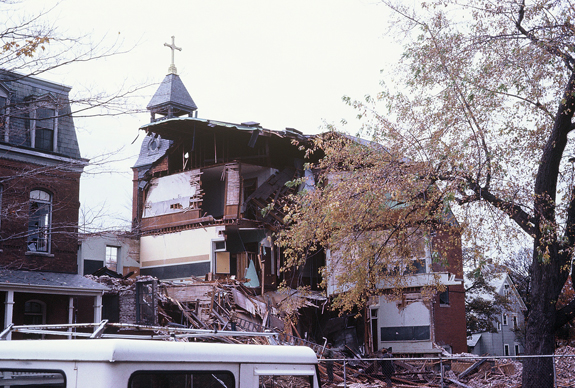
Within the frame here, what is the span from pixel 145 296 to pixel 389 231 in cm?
1210

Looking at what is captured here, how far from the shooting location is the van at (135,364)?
13.0 feet

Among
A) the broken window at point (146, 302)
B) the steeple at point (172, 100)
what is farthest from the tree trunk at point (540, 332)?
the steeple at point (172, 100)

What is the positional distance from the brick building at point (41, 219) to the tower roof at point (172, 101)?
52.0 ft

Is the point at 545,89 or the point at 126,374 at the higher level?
the point at 545,89

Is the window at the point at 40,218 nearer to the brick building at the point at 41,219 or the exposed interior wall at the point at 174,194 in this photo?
the brick building at the point at 41,219

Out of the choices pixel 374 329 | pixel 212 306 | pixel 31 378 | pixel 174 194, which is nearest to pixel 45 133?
pixel 212 306

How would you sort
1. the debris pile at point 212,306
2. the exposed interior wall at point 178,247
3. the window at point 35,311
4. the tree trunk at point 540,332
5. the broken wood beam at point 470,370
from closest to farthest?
the tree trunk at point 540,332 → the broken wood beam at point 470,370 → the window at point 35,311 → the debris pile at point 212,306 → the exposed interior wall at point 178,247

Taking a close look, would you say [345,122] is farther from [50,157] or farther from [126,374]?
[126,374]

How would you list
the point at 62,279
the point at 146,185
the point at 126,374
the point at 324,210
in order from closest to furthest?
the point at 126,374
the point at 324,210
the point at 62,279
the point at 146,185

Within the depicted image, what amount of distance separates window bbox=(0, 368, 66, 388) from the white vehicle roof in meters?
0.11

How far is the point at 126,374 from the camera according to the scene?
4.00m

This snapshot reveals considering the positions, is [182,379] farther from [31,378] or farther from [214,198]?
[214,198]

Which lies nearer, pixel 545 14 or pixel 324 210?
pixel 545 14

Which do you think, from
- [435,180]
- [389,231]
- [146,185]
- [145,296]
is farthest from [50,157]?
[435,180]
